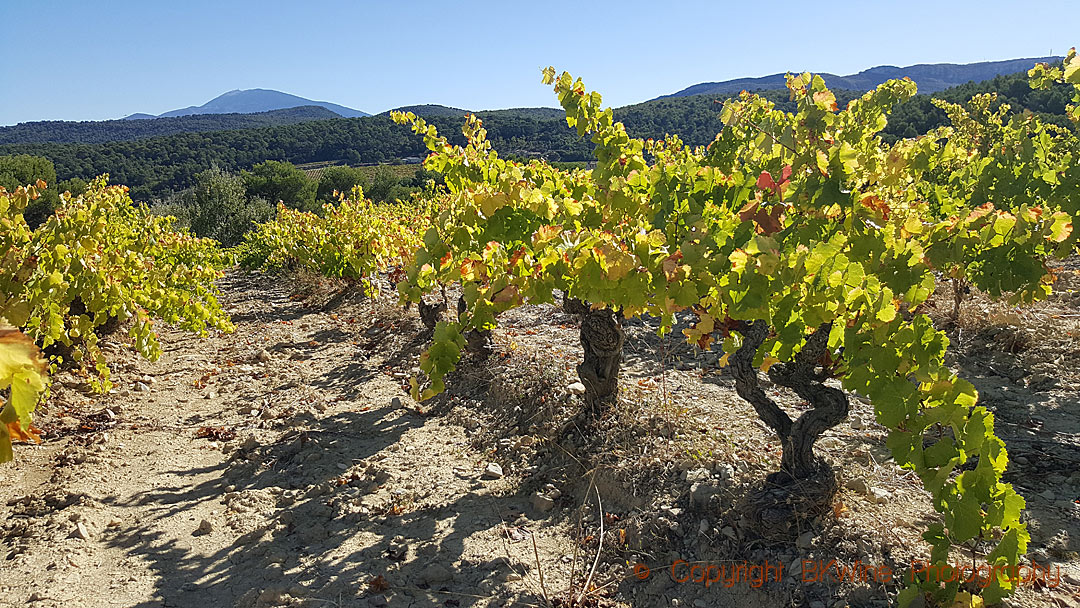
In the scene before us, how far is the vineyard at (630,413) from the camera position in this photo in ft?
5.84

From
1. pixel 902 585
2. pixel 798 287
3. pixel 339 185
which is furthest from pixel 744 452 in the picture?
pixel 339 185

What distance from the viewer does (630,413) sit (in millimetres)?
3830

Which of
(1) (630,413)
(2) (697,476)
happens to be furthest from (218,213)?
(2) (697,476)

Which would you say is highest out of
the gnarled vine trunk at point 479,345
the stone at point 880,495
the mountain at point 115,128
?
the mountain at point 115,128

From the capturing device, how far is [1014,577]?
171cm

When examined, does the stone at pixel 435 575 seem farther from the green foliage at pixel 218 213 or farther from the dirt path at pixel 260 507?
the green foliage at pixel 218 213

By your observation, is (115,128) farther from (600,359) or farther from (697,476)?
(697,476)

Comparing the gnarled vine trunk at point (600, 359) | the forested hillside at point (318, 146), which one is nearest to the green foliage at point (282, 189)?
the forested hillside at point (318, 146)

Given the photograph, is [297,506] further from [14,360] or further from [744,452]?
[14,360]

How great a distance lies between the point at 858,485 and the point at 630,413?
133 cm

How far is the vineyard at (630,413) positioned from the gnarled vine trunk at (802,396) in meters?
0.01

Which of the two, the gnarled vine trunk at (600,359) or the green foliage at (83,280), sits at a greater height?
the green foliage at (83,280)

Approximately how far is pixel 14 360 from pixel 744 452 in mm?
3240

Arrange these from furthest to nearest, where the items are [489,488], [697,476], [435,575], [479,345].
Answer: [479,345]
[489,488]
[697,476]
[435,575]
